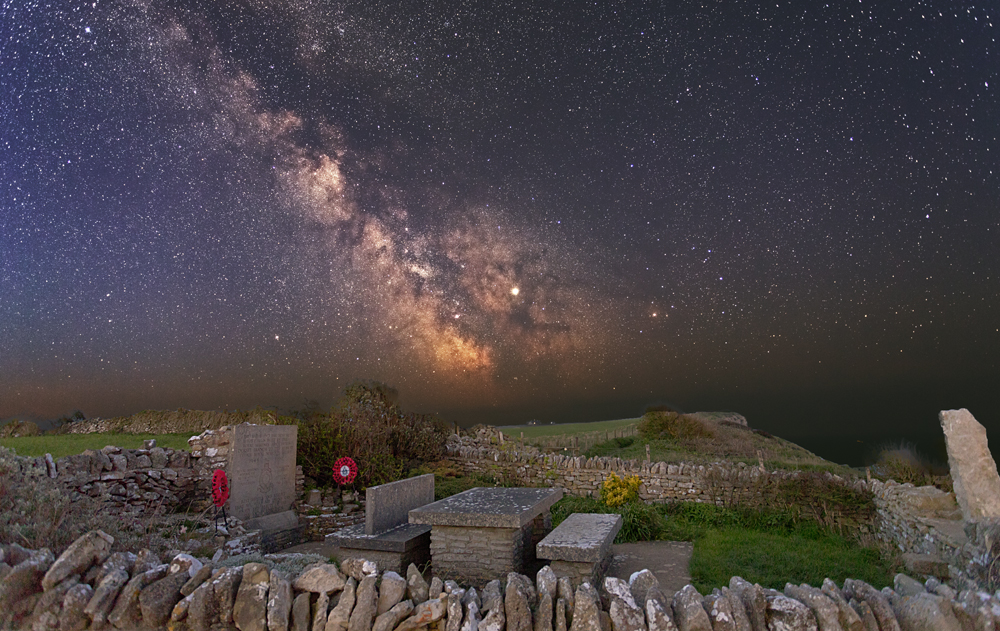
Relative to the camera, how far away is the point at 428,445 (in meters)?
17.1

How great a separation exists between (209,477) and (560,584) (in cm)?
1054

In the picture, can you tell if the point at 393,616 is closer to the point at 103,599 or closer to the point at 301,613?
the point at 301,613

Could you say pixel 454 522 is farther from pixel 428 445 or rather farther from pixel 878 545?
pixel 428 445

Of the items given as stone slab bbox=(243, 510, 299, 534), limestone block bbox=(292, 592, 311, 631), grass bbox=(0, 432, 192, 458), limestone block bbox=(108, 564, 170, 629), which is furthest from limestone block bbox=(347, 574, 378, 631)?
grass bbox=(0, 432, 192, 458)

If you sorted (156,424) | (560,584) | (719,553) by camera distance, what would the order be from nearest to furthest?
(560,584) < (719,553) < (156,424)

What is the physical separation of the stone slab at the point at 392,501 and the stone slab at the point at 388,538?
0.12 meters

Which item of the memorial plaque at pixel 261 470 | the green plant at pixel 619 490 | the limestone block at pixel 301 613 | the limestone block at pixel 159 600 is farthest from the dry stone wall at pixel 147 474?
the green plant at pixel 619 490

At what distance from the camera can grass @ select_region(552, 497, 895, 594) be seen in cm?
796

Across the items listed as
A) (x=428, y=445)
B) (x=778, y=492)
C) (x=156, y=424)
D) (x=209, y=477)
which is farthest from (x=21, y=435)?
(x=778, y=492)

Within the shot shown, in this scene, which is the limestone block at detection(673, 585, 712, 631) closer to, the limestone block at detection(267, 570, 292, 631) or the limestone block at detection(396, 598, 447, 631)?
the limestone block at detection(396, 598, 447, 631)

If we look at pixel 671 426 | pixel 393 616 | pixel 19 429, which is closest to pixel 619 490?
pixel 393 616

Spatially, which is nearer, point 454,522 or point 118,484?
point 454,522

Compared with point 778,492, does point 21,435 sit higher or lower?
higher

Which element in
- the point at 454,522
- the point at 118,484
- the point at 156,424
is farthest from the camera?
the point at 156,424
